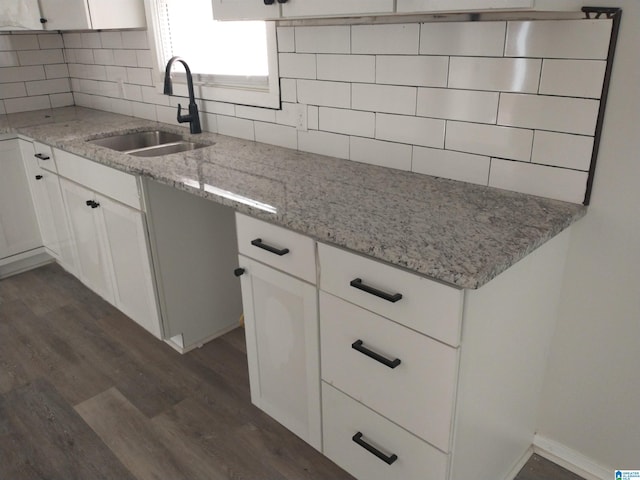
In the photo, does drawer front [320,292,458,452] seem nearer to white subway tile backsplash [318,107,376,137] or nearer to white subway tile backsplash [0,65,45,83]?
white subway tile backsplash [318,107,376,137]

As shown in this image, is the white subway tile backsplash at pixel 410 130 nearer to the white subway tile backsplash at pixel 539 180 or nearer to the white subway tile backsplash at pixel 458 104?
the white subway tile backsplash at pixel 458 104

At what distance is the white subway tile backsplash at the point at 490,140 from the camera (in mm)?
1589

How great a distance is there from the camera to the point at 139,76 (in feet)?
10.0

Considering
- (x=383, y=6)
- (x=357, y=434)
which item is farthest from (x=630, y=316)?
(x=383, y=6)

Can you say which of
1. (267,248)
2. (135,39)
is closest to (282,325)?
(267,248)

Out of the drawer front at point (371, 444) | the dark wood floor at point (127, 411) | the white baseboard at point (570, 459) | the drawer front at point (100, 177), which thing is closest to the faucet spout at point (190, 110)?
the drawer front at point (100, 177)

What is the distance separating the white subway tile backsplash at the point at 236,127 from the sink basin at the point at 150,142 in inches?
6.6

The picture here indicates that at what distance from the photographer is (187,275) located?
2383 mm

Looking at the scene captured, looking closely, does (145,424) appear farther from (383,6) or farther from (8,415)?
(383,6)

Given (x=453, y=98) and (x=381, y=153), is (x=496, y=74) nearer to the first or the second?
(x=453, y=98)

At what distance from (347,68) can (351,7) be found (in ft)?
1.81

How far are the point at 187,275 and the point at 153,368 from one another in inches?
17.9

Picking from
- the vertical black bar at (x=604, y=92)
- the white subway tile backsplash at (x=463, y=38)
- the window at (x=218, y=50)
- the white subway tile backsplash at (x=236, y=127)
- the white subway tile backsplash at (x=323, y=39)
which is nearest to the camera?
the vertical black bar at (x=604, y=92)

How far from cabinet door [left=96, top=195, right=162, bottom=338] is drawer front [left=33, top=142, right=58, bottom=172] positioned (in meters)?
0.56
